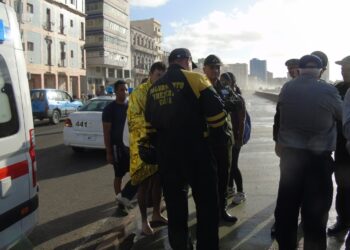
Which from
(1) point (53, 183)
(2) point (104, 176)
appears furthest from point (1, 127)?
(2) point (104, 176)

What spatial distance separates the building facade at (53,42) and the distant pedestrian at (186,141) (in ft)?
117

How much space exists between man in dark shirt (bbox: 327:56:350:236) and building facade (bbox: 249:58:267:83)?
15080cm

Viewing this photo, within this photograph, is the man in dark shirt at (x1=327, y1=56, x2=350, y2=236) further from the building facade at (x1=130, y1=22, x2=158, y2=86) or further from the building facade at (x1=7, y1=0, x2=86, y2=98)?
the building facade at (x1=130, y1=22, x2=158, y2=86)

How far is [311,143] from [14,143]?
251 cm

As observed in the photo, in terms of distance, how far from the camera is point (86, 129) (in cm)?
1073

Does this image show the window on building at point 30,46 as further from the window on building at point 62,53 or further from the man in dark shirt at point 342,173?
the man in dark shirt at point 342,173

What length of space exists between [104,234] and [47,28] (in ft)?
145

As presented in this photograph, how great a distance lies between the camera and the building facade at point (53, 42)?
42.5 meters

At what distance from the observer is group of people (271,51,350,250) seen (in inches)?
149

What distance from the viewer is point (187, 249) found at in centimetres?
386

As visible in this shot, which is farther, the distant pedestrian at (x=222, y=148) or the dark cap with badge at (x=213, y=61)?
the dark cap with badge at (x=213, y=61)

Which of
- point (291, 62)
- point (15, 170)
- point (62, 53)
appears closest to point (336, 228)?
point (291, 62)

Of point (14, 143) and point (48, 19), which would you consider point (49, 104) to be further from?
point (48, 19)

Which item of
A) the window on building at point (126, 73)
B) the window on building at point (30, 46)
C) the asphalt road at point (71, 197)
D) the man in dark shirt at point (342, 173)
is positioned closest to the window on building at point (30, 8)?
the window on building at point (30, 46)
